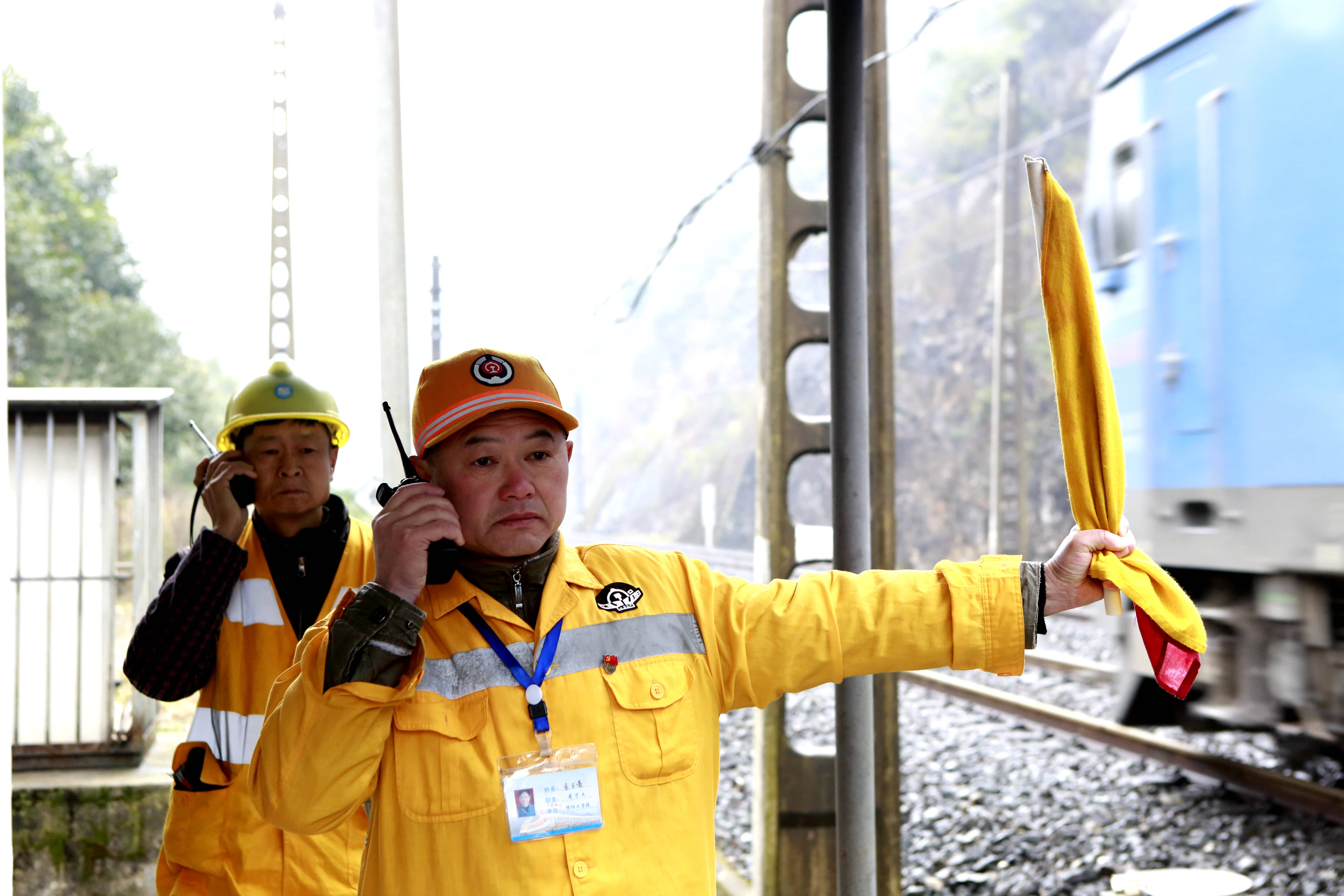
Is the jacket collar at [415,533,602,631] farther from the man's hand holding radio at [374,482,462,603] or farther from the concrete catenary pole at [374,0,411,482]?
the concrete catenary pole at [374,0,411,482]

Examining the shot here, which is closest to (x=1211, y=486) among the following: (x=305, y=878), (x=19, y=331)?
(x=305, y=878)

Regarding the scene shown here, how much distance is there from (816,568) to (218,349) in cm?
2458

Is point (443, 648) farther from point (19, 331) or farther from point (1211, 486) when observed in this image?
point (19, 331)

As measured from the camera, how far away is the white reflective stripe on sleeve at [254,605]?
2756 millimetres

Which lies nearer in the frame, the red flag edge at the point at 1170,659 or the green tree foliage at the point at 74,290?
the red flag edge at the point at 1170,659

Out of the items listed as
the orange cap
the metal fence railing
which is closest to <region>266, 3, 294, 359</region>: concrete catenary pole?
the metal fence railing

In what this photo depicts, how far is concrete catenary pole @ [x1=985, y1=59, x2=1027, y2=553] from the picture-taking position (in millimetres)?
22375

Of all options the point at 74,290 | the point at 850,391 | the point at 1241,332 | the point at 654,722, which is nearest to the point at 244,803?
the point at 654,722

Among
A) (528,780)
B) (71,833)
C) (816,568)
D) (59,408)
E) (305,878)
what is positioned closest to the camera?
(528,780)

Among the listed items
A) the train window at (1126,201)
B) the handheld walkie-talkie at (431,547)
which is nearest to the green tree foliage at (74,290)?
the train window at (1126,201)

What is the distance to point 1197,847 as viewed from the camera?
Result: 5754 millimetres

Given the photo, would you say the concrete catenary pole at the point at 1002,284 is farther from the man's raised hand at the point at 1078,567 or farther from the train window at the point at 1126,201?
the man's raised hand at the point at 1078,567

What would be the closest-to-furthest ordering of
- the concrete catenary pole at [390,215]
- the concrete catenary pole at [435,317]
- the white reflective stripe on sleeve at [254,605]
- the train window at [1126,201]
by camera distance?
the white reflective stripe on sleeve at [254,605], the concrete catenary pole at [390,215], the train window at [1126,201], the concrete catenary pole at [435,317]

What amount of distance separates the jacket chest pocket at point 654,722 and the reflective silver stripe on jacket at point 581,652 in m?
0.04
